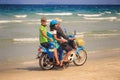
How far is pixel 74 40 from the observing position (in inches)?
Answer: 463

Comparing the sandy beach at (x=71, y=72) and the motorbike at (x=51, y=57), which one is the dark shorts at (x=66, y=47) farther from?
the sandy beach at (x=71, y=72)

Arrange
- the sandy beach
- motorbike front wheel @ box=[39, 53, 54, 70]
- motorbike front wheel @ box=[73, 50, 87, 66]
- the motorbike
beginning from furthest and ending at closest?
motorbike front wheel @ box=[73, 50, 87, 66] < motorbike front wheel @ box=[39, 53, 54, 70] < the motorbike < the sandy beach

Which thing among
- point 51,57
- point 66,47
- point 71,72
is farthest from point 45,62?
point 71,72

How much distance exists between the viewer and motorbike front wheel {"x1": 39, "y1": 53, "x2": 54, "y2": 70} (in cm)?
1131

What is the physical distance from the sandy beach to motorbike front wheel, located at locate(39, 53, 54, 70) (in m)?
0.17

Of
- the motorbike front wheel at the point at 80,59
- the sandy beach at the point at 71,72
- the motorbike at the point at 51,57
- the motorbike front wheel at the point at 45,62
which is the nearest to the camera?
the sandy beach at the point at 71,72

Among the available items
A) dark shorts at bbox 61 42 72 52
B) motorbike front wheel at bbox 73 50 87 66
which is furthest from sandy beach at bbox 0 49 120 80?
dark shorts at bbox 61 42 72 52

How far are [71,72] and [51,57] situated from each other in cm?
82

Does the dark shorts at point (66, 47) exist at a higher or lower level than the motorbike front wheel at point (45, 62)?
higher

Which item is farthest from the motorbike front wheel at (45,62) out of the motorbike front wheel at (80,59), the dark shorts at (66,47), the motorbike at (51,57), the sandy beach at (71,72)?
the motorbike front wheel at (80,59)

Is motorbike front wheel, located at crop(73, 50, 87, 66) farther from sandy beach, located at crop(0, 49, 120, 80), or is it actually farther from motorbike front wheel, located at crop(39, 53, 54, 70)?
motorbike front wheel, located at crop(39, 53, 54, 70)

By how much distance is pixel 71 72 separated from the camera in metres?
11.0

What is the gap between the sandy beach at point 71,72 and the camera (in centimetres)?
1033

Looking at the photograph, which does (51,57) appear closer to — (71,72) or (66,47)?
(66,47)
